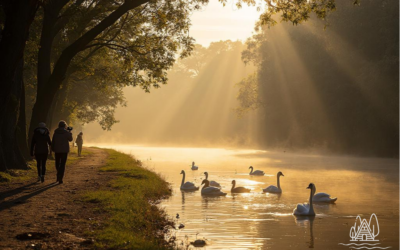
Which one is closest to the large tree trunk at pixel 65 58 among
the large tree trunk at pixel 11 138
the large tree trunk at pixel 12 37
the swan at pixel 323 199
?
the large tree trunk at pixel 11 138

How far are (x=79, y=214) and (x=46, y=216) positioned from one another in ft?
3.01

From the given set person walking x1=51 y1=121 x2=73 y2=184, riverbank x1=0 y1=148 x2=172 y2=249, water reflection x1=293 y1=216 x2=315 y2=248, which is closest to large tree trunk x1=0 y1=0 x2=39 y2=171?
person walking x1=51 y1=121 x2=73 y2=184

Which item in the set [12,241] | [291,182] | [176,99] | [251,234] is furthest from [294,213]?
[176,99]

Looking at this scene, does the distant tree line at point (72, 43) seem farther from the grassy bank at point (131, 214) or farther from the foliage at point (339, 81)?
the foliage at point (339, 81)

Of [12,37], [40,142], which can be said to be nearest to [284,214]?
[40,142]

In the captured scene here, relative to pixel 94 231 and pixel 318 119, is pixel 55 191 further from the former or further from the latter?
pixel 318 119

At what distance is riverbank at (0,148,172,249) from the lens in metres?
10.6

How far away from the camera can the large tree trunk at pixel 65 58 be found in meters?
24.2

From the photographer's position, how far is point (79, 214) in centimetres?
1364

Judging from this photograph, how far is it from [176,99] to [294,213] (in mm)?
123315

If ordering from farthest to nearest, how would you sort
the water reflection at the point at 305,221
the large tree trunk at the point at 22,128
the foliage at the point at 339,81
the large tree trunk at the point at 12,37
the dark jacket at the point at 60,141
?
1. the foliage at the point at 339,81
2. the large tree trunk at the point at 22,128
3. the dark jacket at the point at 60,141
4. the large tree trunk at the point at 12,37
5. the water reflection at the point at 305,221

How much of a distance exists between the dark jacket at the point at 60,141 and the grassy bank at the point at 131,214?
2.14 m
